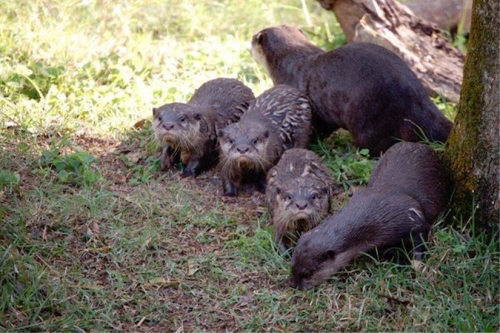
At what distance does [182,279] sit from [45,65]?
251 cm

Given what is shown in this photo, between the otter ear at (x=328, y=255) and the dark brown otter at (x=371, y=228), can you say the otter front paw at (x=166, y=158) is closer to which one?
the dark brown otter at (x=371, y=228)

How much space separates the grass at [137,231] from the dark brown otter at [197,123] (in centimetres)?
11

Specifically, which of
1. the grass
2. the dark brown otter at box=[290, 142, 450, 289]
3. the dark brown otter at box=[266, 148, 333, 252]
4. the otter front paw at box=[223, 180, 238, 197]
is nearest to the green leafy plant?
the grass

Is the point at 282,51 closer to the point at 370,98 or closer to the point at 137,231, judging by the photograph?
the point at 370,98

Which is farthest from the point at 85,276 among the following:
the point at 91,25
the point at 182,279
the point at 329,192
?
the point at 91,25

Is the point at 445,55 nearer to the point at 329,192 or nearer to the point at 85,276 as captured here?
the point at 329,192

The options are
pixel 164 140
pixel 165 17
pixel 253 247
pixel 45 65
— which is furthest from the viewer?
pixel 165 17

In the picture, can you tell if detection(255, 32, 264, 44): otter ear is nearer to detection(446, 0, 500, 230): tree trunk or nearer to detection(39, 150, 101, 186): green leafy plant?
detection(39, 150, 101, 186): green leafy plant

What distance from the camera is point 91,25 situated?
642cm

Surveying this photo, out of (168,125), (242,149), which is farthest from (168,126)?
(242,149)

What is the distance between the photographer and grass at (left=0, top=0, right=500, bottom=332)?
3.53m

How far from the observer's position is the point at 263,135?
472 cm

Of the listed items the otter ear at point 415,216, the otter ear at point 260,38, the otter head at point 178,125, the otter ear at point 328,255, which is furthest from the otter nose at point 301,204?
the otter ear at point 260,38

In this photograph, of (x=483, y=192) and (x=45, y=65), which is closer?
(x=483, y=192)
